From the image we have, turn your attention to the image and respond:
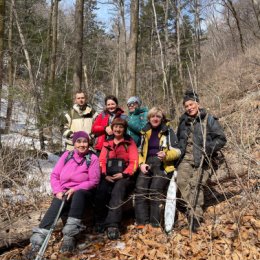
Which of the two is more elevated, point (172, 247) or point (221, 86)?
point (221, 86)

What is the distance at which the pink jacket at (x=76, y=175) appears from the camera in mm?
4270

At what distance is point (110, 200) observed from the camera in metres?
4.35

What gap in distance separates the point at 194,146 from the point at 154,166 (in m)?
0.64

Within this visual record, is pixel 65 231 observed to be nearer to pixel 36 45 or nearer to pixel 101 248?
pixel 101 248

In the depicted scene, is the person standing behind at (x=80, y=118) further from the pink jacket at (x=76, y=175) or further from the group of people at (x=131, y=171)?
the pink jacket at (x=76, y=175)

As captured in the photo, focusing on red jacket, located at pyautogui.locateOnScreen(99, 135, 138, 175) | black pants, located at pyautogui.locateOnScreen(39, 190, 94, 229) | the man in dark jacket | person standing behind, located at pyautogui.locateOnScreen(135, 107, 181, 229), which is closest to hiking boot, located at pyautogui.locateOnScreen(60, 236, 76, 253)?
black pants, located at pyautogui.locateOnScreen(39, 190, 94, 229)

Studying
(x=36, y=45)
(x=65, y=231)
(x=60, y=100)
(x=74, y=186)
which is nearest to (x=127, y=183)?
(x=74, y=186)

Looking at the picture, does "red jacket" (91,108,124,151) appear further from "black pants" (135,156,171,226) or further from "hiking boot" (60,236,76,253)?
"hiking boot" (60,236,76,253)

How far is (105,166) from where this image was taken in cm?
464

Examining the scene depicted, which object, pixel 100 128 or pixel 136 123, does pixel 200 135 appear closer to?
pixel 136 123

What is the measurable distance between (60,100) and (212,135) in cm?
636

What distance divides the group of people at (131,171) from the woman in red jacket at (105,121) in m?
0.09

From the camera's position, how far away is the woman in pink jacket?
389 centimetres

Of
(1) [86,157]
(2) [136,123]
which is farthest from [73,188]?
(2) [136,123]
